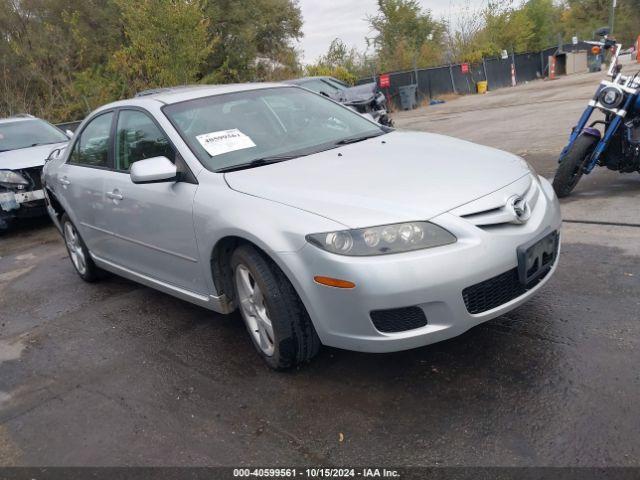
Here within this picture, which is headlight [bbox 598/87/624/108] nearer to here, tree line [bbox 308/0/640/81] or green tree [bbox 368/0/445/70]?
tree line [bbox 308/0/640/81]

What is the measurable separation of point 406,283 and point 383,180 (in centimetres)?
67

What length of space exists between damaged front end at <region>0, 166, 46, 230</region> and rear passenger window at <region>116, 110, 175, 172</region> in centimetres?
428

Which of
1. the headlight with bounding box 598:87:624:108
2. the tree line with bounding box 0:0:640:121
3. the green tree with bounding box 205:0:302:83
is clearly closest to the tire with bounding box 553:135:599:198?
the headlight with bounding box 598:87:624:108

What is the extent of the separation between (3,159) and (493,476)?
822cm

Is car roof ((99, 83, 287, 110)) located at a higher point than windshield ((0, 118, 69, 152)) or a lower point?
higher

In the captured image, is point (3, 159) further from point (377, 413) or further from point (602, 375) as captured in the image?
point (602, 375)

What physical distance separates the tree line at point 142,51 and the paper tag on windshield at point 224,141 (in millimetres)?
12160

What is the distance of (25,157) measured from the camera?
8.39 metres

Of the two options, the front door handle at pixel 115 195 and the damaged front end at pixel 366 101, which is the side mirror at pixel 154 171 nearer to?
the front door handle at pixel 115 195

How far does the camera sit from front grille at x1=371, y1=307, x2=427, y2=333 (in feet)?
8.87

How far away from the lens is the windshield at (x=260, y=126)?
11.9 feet

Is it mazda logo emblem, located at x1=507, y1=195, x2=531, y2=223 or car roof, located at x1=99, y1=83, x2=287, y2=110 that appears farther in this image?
car roof, located at x1=99, y1=83, x2=287, y2=110

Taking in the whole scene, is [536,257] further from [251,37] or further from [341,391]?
[251,37]

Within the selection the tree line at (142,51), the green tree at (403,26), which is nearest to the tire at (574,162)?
the tree line at (142,51)
